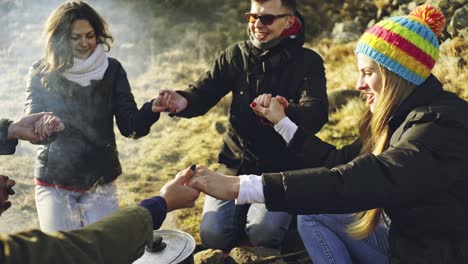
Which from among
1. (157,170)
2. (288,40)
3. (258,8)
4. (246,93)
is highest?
(258,8)

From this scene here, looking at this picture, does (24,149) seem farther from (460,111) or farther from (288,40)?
(460,111)

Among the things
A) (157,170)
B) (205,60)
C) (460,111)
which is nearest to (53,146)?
(157,170)

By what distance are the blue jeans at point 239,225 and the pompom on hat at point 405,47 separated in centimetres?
166

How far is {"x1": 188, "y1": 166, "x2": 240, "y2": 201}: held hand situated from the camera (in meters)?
2.62

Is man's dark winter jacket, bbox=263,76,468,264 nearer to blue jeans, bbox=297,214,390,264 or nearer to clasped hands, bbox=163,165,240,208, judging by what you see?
clasped hands, bbox=163,165,240,208

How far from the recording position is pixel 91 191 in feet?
13.1

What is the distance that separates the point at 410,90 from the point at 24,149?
566 cm

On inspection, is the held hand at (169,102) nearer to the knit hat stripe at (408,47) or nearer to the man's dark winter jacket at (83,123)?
the man's dark winter jacket at (83,123)

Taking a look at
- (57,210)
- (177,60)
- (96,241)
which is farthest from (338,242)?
(177,60)

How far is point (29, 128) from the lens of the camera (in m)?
3.52

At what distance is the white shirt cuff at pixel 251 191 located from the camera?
2.51 meters

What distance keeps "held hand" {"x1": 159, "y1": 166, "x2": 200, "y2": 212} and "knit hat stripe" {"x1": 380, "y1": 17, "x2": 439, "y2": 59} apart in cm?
143

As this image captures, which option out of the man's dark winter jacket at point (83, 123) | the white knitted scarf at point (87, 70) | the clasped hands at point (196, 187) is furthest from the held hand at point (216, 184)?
the white knitted scarf at point (87, 70)

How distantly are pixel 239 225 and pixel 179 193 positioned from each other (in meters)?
1.54
